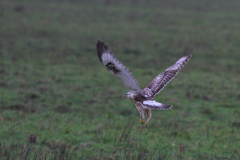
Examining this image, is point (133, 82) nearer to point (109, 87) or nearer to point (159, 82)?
point (159, 82)

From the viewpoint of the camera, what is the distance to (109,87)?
40.9ft

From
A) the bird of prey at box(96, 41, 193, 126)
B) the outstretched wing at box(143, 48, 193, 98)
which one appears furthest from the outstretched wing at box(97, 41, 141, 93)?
the outstretched wing at box(143, 48, 193, 98)

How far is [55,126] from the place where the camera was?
7.68 metres

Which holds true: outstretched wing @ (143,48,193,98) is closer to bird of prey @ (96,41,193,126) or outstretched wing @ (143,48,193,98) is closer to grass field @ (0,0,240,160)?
bird of prey @ (96,41,193,126)

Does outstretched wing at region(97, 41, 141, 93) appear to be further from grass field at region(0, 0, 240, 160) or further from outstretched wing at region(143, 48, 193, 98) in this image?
grass field at region(0, 0, 240, 160)

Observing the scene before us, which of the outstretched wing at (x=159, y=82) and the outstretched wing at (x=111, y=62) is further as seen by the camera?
the outstretched wing at (x=159, y=82)

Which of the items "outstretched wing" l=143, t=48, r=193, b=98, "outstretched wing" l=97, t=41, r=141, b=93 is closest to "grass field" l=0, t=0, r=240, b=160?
"outstretched wing" l=143, t=48, r=193, b=98

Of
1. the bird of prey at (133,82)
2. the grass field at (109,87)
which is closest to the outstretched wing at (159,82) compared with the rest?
the bird of prey at (133,82)

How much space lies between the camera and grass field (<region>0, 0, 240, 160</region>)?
686cm

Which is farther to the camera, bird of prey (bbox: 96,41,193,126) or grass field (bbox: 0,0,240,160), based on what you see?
grass field (bbox: 0,0,240,160)

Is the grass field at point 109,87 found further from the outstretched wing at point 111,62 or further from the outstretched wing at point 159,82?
the outstretched wing at point 111,62

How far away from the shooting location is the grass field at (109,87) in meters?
6.86

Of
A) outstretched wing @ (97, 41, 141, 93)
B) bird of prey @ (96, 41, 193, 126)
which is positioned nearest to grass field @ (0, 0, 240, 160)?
bird of prey @ (96, 41, 193, 126)

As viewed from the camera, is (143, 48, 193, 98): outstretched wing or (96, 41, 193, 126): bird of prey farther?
(143, 48, 193, 98): outstretched wing
